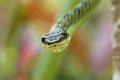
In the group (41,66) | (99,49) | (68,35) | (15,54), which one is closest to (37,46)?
(15,54)

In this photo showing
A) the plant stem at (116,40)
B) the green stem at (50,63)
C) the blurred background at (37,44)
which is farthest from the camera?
the blurred background at (37,44)

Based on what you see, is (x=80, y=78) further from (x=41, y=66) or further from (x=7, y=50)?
(x=41, y=66)

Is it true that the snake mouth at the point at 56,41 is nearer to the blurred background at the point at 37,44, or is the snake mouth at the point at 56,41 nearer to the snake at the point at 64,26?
the snake at the point at 64,26

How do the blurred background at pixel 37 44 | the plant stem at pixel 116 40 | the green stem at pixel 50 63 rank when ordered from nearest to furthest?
the plant stem at pixel 116 40
the green stem at pixel 50 63
the blurred background at pixel 37 44

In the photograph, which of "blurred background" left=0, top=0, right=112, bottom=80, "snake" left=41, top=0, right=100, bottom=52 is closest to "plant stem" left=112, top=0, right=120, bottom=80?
"snake" left=41, top=0, right=100, bottom=52

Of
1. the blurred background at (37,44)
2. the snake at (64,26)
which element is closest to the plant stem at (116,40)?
the snake at (64,26)

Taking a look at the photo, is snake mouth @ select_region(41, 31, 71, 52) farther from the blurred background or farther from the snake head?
the blurred background
